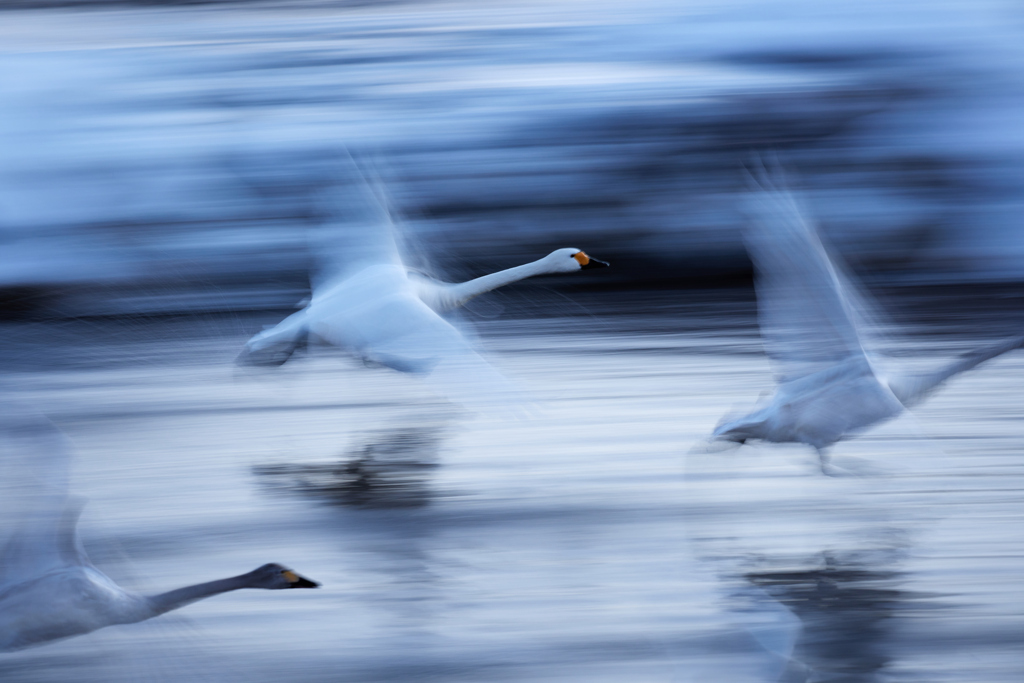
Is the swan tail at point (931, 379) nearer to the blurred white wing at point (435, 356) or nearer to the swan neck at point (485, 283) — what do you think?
the blurred white wing at point (435, 356)

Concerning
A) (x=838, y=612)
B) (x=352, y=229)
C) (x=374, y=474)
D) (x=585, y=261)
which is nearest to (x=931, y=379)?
(x=838, y=612)

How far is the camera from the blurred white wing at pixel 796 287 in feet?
11.8

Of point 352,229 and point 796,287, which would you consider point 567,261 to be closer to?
point 352,229

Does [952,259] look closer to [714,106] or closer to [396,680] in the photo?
[714,106]

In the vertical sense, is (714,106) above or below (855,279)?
above

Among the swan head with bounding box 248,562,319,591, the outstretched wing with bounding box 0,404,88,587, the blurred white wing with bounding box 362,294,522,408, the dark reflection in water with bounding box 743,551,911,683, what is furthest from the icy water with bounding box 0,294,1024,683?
the blurred white wing with bounding box 362,294,522,408

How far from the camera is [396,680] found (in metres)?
2.72

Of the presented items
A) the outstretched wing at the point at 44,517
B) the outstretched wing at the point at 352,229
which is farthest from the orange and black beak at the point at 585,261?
the outstretched wing at the point at 44,517

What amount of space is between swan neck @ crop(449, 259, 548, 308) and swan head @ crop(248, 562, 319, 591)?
1.92m

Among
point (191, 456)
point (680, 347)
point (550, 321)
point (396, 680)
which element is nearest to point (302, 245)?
point (550, 321)

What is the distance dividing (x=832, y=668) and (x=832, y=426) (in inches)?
45.8

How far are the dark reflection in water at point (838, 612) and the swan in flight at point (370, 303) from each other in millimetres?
1279

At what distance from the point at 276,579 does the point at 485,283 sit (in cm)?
214

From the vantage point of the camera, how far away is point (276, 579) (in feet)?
9.45
